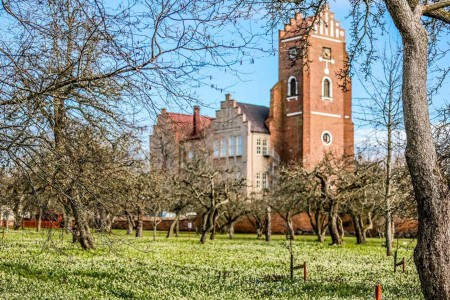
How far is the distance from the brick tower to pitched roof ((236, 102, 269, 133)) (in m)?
1.09

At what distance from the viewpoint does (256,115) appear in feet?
276

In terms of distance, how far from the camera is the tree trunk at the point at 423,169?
35.7 ft

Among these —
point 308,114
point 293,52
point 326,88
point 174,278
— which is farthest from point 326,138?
point 293,52

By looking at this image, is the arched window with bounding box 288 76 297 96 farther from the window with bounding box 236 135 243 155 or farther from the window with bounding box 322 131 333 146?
the window with bounding box 236 135 243 155

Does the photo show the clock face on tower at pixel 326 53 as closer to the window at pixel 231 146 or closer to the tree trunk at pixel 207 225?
the window at pixel 231 146

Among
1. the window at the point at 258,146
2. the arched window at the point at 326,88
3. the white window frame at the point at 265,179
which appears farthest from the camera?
the white window frame at the point at 265,179

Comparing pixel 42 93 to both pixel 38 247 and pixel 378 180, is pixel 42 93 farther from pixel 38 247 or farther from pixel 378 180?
pixel 378 180

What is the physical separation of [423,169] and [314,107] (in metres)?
67.7

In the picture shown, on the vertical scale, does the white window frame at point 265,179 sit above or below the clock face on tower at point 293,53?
above

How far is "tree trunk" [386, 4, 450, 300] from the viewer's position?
10891mm

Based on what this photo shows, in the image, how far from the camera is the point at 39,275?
18.3m

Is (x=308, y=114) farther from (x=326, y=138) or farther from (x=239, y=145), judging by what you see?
(x=239, y=145)

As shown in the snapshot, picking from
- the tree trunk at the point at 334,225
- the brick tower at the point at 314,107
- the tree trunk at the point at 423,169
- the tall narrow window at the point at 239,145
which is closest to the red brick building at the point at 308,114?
the brick tower at the point at 314,107

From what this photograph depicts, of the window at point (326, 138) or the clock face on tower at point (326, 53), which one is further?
the window at point (326, 138)
